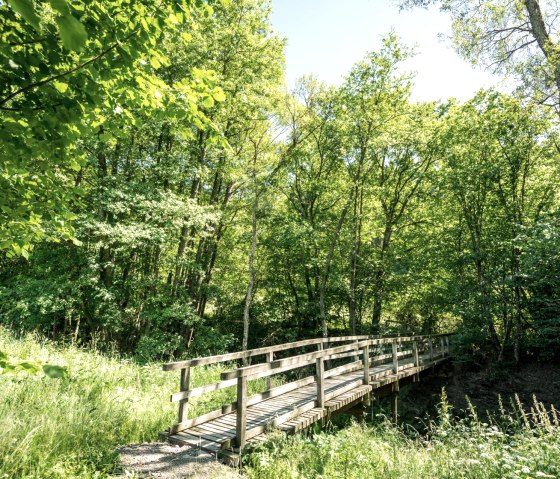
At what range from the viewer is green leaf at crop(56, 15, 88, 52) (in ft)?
3.31

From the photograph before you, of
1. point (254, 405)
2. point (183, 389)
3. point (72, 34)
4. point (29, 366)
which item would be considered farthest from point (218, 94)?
point (254, 405)

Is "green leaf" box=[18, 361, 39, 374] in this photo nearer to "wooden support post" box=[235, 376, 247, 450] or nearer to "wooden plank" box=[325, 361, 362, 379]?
"wooden support post" box=[235, 376, 247, 450]

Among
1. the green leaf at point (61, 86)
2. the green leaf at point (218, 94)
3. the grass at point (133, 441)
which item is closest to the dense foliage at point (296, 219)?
the grass at point (133, 441)

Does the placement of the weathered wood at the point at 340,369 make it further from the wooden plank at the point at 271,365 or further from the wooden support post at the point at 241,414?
the wooden support post at the point at 241,414

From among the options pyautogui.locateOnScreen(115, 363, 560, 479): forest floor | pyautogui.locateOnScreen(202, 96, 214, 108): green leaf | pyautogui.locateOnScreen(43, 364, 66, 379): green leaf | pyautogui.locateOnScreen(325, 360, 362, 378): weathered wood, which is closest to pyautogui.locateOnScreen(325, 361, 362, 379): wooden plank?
pyautogui.locateOnScreen(325, 360, 362, 378): weathered wood

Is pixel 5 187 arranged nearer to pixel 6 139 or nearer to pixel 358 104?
pixel 6 139

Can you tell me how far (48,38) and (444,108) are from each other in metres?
20.5

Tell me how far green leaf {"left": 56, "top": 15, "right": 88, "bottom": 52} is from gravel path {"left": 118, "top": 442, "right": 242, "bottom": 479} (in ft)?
14.2

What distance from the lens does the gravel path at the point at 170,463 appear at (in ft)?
12.9

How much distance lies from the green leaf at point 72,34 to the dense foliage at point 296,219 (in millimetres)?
7405

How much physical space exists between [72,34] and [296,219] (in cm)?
1700

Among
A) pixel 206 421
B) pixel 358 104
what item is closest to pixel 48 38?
pixel 206 421

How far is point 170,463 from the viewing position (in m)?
4.20

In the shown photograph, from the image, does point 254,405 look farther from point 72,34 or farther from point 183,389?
point 72,34
